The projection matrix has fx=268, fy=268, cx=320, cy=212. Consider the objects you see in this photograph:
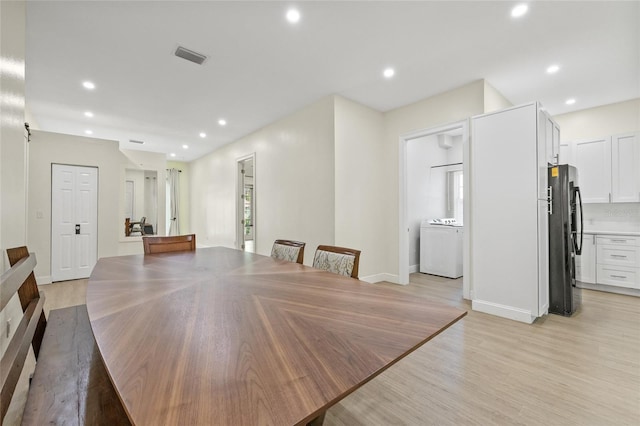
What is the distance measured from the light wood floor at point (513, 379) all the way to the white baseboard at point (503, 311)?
86mm

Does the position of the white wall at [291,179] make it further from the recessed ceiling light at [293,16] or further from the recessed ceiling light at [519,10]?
the recessed ceiling light at [519,10]

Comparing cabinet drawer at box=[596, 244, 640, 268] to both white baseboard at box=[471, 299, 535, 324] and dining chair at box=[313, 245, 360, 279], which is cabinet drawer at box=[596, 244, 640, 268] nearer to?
white baseboard at box=[471, 299, 535, 324]

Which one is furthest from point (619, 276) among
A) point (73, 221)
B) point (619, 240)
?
point (73, 221)

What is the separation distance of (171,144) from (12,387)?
6.57 m

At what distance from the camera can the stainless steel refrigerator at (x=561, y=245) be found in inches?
111

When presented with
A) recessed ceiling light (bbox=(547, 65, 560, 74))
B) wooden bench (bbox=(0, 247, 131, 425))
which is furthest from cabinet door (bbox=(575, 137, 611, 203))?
wooden bench (bbox=(0, 247, 131, 425))

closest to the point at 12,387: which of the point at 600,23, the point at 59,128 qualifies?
the point at 600,23

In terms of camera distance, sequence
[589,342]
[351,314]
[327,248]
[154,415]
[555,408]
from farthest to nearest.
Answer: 1. [589,342]
2. [327,248]
3. [555,408]
4. [351,314]
5. [154,415]

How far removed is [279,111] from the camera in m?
4.45

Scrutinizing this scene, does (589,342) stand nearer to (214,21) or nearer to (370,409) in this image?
(370,409)

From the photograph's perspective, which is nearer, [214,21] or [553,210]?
[214,21]

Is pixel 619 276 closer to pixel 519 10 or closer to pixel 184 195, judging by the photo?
pixel 519 10

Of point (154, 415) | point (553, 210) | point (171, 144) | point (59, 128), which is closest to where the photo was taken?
point (154, 415)

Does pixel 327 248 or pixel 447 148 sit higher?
pixel 447 148
